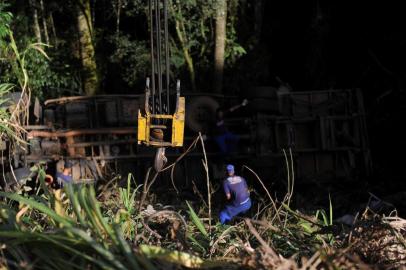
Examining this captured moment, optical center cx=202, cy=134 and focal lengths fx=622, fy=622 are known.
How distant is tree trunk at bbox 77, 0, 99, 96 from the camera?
15641 mm

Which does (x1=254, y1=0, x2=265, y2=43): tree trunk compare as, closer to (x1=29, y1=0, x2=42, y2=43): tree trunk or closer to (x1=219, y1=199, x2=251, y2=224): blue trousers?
(x1=29, y1=0, x2=42, y2=43): tree trunk

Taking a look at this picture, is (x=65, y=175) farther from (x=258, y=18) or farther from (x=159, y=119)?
(x=258, y=18)

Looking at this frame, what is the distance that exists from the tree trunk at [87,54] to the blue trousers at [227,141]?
505 cm

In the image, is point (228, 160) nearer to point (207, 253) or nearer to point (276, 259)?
point (207, 253)

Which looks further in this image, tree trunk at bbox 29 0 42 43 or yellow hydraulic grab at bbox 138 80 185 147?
tree trunk at bbox 29 0 42 43

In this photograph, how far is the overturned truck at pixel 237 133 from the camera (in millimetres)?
11414

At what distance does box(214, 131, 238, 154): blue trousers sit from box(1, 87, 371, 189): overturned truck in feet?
0.56

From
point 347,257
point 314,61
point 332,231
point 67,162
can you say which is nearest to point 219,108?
point 67,162

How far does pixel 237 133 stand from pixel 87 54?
530 centimetres

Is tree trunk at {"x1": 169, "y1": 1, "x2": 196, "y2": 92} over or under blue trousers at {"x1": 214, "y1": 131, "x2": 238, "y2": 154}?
over

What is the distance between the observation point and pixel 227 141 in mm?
11883

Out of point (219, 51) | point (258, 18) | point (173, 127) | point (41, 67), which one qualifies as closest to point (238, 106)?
point (219, 51)

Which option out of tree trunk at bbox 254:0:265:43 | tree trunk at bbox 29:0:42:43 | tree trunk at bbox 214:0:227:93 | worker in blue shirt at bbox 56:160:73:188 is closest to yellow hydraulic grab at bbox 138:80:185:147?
worker in blue shirt at bbox 56:160:73:188

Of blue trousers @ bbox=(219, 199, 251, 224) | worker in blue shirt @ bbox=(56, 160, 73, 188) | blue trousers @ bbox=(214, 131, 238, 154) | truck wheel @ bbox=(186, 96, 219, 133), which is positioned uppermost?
truck wheel @ bbox=(186, 96, 219, 133)
